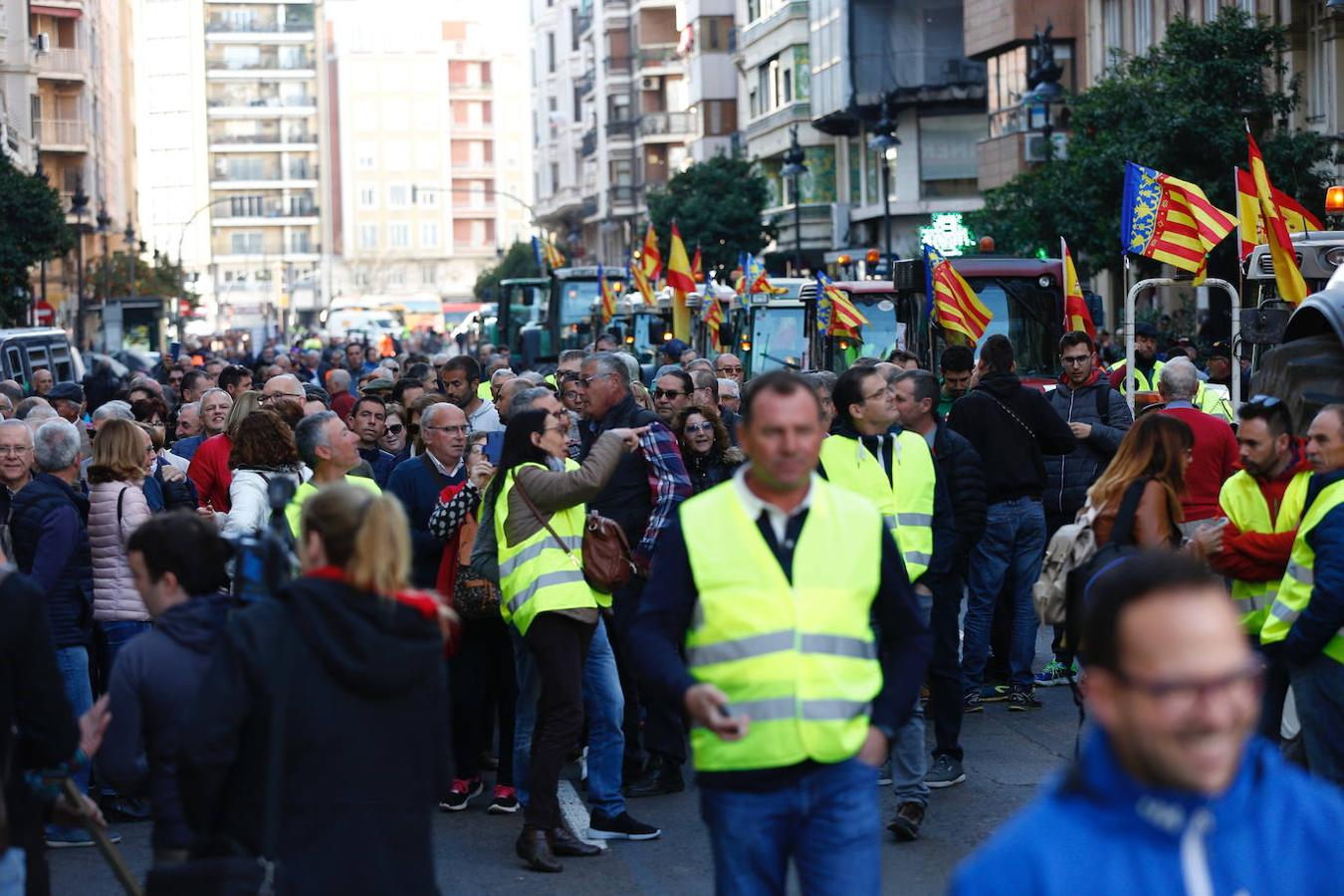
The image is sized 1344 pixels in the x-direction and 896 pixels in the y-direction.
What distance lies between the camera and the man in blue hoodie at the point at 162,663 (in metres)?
5.58

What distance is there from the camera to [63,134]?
239 feet

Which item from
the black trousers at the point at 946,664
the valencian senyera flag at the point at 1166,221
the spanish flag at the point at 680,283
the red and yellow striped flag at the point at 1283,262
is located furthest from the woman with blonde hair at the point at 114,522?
the spanish flag at the point at 680,283

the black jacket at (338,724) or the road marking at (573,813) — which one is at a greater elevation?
the black jacket at (338,724)

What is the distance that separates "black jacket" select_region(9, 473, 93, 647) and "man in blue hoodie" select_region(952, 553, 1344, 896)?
255 inches

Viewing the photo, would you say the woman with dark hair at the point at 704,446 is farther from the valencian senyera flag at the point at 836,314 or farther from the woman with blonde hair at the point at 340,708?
the valencian senyera flag at the point at 836,314

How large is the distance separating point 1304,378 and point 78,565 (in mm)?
6095

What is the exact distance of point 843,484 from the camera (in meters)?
8.66

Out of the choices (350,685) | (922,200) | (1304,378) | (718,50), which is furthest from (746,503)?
(718,50)

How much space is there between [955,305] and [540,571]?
37.9 ft

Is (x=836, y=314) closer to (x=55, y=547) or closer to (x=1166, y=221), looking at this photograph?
(x=1166, y=221)

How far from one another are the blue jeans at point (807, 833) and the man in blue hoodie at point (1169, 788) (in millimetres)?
2073

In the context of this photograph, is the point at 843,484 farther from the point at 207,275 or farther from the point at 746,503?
the point at 207,275

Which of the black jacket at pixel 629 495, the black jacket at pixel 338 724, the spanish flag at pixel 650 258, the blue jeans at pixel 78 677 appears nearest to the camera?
the black jacket at pixel 338 724

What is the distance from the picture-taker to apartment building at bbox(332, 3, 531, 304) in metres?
151
